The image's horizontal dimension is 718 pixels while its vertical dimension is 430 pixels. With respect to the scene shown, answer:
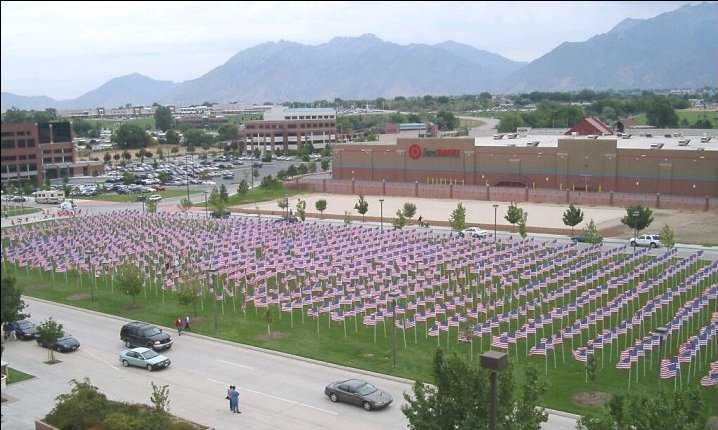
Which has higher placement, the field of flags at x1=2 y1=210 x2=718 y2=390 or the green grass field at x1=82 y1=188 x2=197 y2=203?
the field of flags at x1=2 y1=210 x2=718 y2=390

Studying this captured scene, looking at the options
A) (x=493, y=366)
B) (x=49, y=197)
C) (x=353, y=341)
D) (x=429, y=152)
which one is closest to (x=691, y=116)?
(x=429, y=152)

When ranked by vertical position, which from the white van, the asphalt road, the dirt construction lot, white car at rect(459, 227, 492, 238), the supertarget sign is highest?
the supertarget sign

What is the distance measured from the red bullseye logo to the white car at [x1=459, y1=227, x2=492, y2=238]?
92.1ft

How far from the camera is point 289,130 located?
14150 cm

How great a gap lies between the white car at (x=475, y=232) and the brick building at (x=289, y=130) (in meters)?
88.9

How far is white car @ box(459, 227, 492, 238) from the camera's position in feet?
166

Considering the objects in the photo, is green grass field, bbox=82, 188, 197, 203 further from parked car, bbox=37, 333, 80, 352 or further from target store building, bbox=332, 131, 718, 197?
parked car, bbox=37, 333, 80, 352

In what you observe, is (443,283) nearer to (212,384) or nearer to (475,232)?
(475,232)

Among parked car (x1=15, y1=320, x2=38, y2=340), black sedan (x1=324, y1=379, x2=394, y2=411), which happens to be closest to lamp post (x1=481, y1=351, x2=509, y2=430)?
black sedan (x1=324, y1=379, x2=394, y2=411)

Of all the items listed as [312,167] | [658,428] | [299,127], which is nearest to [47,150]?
[312,167]

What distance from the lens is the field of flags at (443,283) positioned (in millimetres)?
26531

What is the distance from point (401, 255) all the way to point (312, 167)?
62751 millimetres

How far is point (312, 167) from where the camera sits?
103625mm

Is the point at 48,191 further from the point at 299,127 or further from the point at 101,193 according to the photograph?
the point at 299,127
